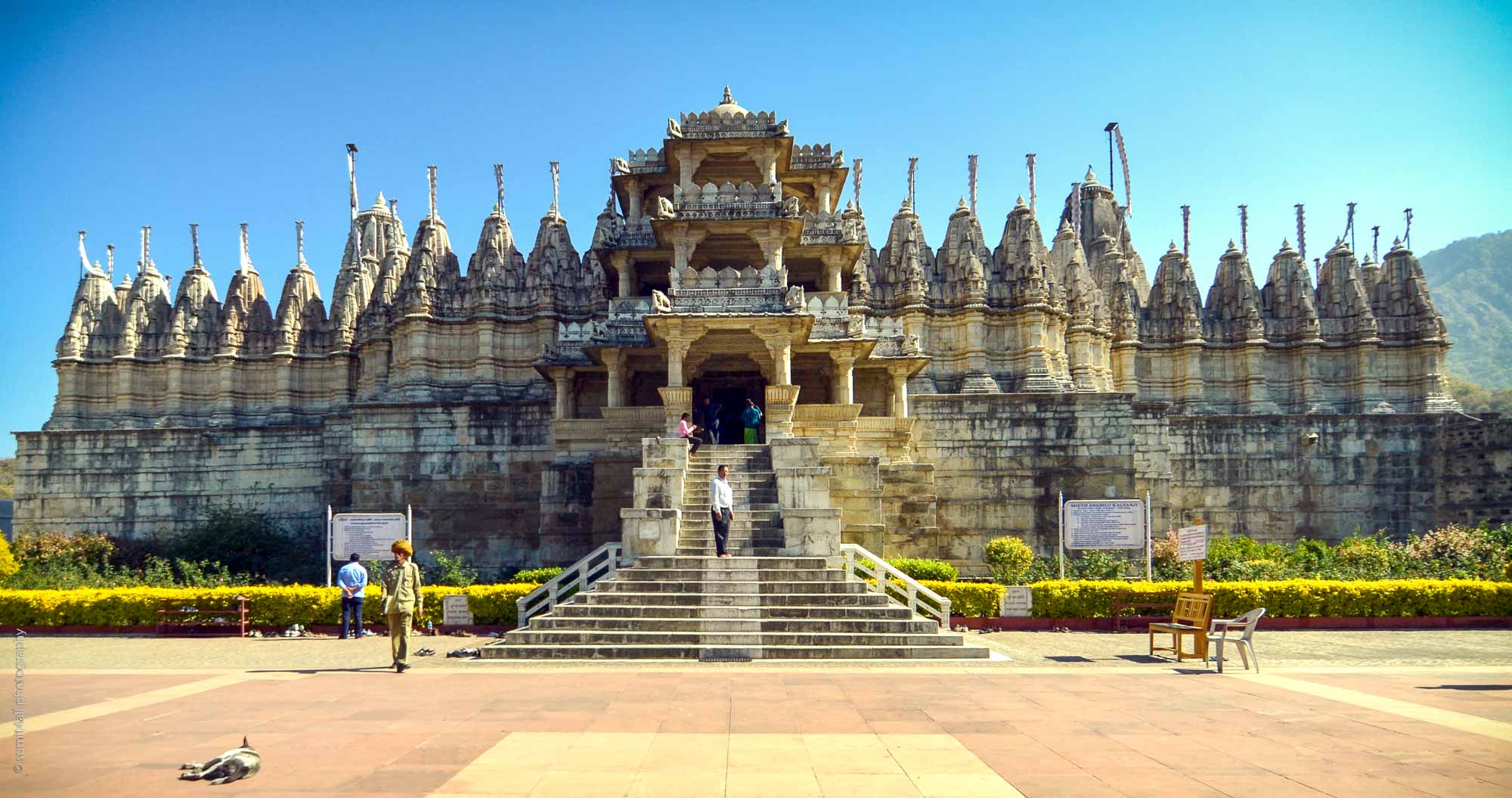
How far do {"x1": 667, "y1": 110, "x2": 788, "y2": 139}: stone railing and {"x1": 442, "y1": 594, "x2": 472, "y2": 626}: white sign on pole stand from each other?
1305cm

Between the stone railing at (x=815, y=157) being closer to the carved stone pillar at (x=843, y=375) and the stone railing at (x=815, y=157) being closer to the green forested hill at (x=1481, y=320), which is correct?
the carved stone pillar at (x=843, y=375)

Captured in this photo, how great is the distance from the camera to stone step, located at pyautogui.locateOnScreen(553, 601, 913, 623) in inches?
A: 615

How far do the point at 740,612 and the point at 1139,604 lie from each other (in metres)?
8.78

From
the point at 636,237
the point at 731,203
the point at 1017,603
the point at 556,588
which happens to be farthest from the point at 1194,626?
the point at 636,237

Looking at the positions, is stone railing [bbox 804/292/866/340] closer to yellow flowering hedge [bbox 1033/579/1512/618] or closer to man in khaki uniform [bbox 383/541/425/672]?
yellow flowering hedge [bbox 1033/579/1512/618]

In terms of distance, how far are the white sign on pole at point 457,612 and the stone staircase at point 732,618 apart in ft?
12.6

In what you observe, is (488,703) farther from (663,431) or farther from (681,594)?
(663,431)

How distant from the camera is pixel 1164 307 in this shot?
39.2m

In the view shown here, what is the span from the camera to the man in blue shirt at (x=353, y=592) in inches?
727

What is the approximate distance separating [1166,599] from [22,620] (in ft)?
75.4

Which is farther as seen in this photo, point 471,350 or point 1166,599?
point 471,350

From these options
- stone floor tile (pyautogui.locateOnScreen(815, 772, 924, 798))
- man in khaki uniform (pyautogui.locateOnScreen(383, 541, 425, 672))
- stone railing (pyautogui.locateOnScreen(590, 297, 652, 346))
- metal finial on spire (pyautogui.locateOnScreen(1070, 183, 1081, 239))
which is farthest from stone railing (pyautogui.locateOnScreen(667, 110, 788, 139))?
metal finial on spire (pyautogui.locateOnScreen(1070, 183, 1081, 239))

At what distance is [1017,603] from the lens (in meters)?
19.7

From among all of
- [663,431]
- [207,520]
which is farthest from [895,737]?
[207,520]
